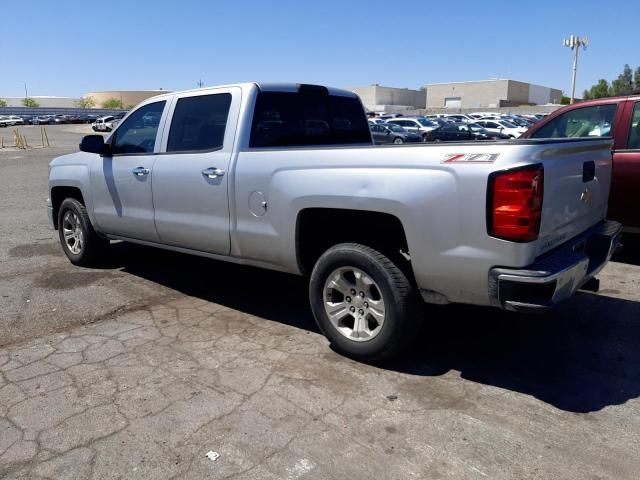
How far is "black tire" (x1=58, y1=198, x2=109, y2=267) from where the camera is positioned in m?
Answer: 6.21

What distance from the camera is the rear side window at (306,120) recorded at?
4.61 m

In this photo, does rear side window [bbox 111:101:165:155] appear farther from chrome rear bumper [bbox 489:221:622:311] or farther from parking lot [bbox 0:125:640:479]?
chrome rear bumper [bbox 489:221:622:311]

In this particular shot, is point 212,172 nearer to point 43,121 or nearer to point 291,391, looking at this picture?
point 291,391

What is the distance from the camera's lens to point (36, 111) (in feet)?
290

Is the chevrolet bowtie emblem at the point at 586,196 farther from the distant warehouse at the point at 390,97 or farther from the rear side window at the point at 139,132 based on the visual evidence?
the distant warehouse at the point at 390,97

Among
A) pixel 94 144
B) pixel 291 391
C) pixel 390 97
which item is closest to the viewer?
→ pixel 291 391

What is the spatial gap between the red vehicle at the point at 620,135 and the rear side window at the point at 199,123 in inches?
165

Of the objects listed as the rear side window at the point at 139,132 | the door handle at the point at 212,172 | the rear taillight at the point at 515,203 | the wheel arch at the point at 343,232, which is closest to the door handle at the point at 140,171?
the rear side window at the point at 139,132

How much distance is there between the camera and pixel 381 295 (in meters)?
3.69

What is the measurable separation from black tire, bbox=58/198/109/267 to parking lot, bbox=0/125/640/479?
77cm

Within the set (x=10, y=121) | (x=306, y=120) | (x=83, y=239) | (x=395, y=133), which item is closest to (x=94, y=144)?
(x=83, y=239)

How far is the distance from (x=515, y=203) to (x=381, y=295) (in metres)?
1.07

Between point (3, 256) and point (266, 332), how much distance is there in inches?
170

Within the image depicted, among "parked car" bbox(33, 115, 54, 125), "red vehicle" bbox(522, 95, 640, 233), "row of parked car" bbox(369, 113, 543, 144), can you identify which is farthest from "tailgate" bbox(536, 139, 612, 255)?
"parked car" bbox(33, 115, 54, 125)
